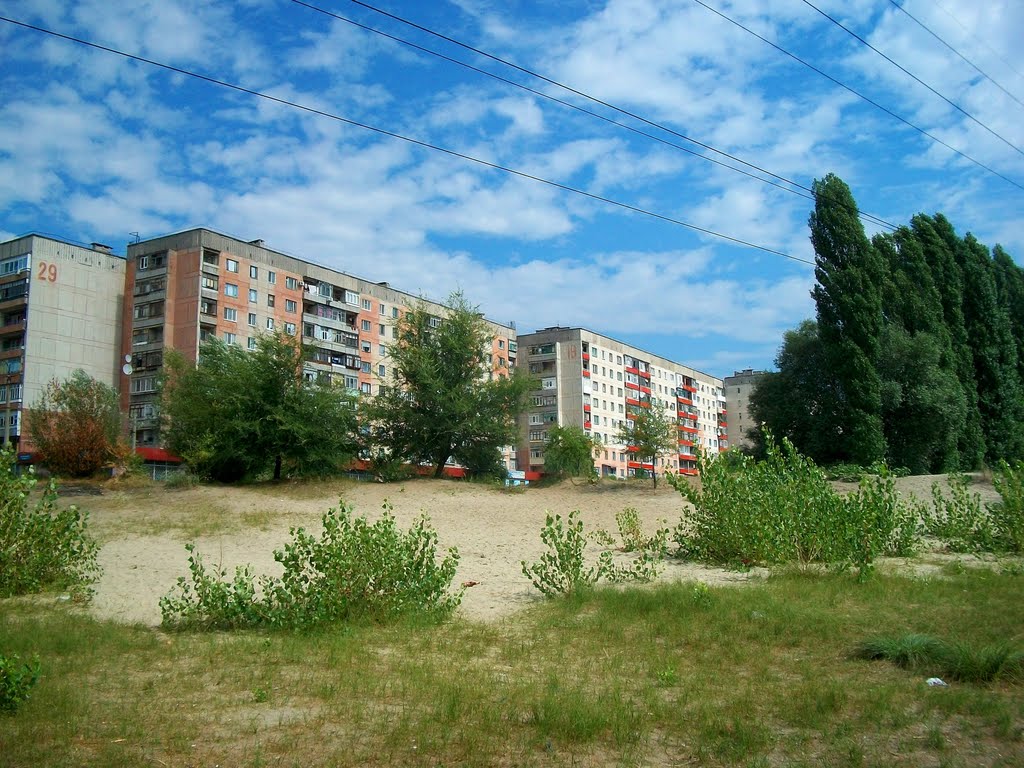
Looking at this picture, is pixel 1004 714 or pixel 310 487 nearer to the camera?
pixel 1004 714

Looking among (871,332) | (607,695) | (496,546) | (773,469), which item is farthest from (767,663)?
(871,332)

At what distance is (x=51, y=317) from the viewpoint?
6944 cm

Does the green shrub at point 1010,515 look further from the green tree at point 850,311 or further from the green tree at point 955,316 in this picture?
the green tree at point 955,316

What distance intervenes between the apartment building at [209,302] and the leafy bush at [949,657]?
58694 millimetres

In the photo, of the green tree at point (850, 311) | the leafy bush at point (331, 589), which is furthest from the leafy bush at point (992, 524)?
the green tree at point (850, 311)

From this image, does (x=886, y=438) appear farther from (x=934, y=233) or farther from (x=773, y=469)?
(x=773, y=469)

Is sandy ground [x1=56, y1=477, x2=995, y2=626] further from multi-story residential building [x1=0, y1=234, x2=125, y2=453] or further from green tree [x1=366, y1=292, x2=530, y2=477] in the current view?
multi-story residential building [x1=0, y1=234, x2=125, y2=453]

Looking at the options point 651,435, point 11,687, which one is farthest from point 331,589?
point 651,435

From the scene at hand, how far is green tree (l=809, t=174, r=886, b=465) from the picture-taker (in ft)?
133

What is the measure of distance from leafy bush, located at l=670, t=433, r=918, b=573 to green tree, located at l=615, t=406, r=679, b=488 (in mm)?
19487

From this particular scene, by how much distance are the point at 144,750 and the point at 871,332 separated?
42316 mm

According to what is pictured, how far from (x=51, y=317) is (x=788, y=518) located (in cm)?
7128

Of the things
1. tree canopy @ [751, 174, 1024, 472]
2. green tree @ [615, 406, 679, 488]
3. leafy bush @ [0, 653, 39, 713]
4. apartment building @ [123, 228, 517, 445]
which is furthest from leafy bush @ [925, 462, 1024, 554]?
apartment building @ [123, 228, 517, 445]

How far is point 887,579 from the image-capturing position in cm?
1262
